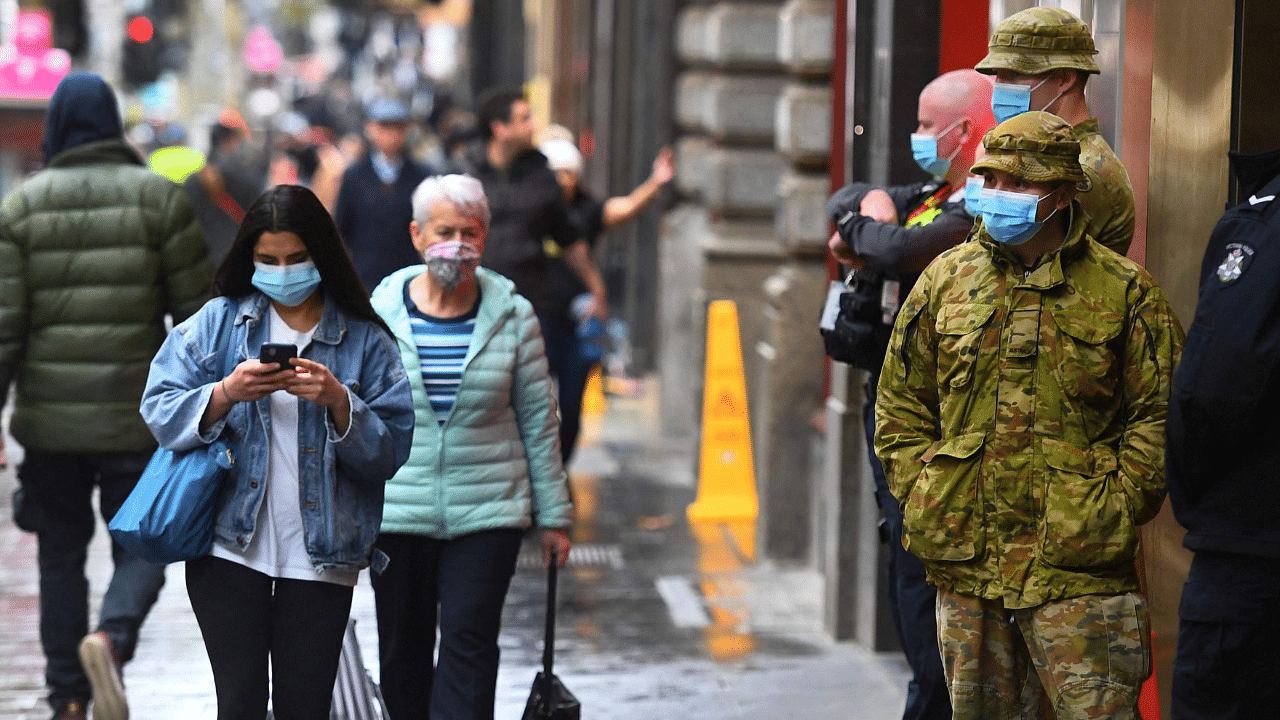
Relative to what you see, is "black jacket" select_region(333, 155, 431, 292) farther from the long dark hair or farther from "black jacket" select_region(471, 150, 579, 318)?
the long dark hair

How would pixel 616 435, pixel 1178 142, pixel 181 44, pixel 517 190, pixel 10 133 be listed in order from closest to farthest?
pixel 1178 142, pixel 517 190, pixel 616 435, pixel 10 133, pixel 181 44

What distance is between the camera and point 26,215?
240 inches

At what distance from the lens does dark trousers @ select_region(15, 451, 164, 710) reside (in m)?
6.17

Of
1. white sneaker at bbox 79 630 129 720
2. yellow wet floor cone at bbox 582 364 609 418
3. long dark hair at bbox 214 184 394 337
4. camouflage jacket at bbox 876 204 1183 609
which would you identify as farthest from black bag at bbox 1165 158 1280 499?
yellow wet floor cone at bbox 582 364 609 418

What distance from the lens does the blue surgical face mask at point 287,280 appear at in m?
4.60

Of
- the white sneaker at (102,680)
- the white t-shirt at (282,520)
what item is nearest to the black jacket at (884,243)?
the white t-shirt at (282,520)

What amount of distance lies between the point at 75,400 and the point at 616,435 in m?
7.50

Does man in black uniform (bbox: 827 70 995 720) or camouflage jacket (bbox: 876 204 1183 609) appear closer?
camouflage jacket (bbox: 876 204 1183 609)

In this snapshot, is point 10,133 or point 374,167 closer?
point 374,167

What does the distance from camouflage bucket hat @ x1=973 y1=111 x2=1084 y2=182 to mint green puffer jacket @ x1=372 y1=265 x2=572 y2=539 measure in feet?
5.50

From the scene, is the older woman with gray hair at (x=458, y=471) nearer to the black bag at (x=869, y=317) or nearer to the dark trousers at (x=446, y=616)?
the dark trousers at (x=446, y=616)

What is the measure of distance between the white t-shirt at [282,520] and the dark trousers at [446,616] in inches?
24.4

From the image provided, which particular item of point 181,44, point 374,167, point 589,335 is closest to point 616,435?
point 589,335

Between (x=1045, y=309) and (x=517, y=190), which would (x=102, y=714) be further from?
(x=517, y=190)
